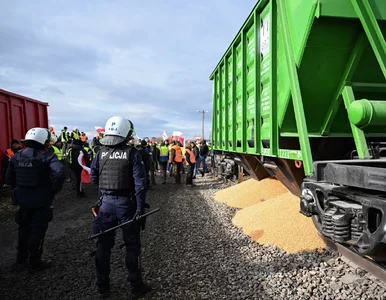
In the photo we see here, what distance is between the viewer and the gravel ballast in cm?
291

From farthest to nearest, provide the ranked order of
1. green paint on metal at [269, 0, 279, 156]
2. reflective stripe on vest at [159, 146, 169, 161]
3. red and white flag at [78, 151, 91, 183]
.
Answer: reflective stripe on vest at [159, 146, 169, 161], red and white flag at [78, 151, 91, 183], green paint on metal at [269, 0, 279, 156]

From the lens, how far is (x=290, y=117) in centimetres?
399

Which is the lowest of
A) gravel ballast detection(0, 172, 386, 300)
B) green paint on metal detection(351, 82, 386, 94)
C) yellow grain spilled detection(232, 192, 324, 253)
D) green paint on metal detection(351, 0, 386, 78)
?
gravel ballast detection(0, 172, 386, 300)

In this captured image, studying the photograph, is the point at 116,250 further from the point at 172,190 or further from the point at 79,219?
the point at 172,190

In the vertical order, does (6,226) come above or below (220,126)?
below

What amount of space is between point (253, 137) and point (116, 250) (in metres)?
→ 3.00

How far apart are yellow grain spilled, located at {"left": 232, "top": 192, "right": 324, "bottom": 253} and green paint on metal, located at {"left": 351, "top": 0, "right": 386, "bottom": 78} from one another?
245cm

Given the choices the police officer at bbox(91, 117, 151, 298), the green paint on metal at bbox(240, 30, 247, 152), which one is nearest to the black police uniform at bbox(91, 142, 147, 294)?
the police officer at bbox(91, 117, 151, 298)

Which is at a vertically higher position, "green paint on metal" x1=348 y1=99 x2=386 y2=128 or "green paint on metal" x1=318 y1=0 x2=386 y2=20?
"green paint on metal" x1=318 y1=0 x2=386 y2=20

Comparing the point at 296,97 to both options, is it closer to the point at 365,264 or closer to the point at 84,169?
the point at 365,264

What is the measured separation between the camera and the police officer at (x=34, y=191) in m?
3.71

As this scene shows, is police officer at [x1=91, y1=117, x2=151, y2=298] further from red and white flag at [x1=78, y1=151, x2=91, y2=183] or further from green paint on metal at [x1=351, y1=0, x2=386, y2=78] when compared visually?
red and white flag at [x1=78, y1=151, x2=91, y2=183]

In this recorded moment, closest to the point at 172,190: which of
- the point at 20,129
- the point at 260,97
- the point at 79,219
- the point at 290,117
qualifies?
the point at 79,219

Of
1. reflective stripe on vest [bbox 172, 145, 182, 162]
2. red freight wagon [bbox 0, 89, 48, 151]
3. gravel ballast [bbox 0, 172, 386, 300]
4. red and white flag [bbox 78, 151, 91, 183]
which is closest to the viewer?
gravel ballast [bbox 0, 172, 386, 300]
